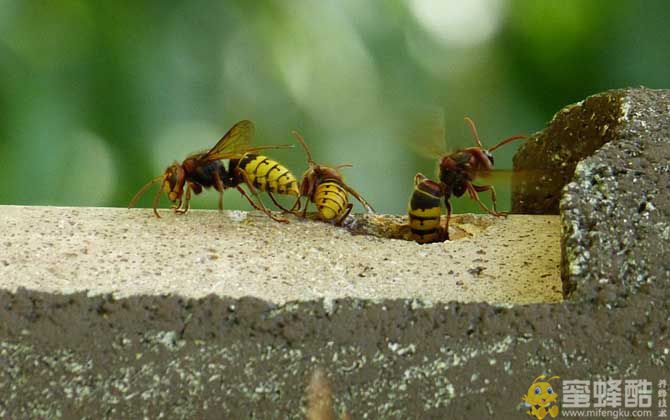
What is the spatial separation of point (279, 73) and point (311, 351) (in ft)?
4.98

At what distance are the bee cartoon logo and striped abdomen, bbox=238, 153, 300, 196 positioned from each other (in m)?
0.67

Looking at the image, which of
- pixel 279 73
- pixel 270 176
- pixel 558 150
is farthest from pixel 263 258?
pixel 279 73

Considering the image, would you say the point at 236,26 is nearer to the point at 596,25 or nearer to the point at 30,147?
the point at 30,147

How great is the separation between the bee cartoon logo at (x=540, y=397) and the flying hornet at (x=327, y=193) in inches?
20.6

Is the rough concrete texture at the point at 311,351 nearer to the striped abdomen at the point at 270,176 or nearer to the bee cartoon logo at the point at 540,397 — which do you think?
the bee cartoon logo at the point at 540,397

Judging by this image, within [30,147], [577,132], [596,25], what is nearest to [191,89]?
[30,147]

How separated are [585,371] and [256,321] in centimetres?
34

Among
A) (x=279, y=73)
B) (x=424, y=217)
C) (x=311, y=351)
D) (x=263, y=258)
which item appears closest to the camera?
(x=311, y=351)

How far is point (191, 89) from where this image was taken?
88.3 inches

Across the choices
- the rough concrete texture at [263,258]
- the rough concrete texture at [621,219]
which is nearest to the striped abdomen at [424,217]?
the rough concrete texture at [263,258]

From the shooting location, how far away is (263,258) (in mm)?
1055

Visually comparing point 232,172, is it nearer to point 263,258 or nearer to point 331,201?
point 331,201

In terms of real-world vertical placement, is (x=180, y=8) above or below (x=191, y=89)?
above

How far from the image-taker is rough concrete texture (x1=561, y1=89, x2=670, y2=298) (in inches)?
33.5
